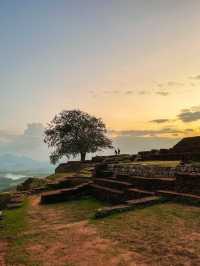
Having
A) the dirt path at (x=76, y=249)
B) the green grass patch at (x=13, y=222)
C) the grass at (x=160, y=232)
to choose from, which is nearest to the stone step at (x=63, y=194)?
the green grass patch at (x=13, y=222)

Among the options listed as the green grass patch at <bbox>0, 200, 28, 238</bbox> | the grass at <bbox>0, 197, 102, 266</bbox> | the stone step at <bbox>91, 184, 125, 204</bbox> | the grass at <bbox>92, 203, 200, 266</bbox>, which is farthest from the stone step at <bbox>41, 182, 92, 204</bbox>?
the grass at <bbox>92, 203, 200, 266</bbox>

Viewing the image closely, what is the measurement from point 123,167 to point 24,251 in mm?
13416

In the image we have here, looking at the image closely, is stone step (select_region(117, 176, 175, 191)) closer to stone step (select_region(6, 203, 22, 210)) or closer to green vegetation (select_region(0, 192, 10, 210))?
stone step (select_region(6, 203, 22, 210))

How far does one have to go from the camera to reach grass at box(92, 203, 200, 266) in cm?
680

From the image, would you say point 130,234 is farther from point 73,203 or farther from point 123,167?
point 123,167

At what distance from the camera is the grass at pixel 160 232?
22.3ft

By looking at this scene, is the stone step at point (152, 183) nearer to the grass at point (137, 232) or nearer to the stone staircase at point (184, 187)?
the stone staircase at point (184, 187)

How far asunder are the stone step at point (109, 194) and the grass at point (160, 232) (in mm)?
3940

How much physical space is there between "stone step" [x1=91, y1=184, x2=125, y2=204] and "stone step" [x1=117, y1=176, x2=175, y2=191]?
1.29 meters

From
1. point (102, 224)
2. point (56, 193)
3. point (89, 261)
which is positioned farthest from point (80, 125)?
point (89, 261)

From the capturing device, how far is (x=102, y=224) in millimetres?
9977

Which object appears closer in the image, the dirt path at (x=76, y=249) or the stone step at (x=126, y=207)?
the dirt path at (x=76, y=249)

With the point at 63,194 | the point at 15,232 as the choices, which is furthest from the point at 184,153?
the point at 15,232

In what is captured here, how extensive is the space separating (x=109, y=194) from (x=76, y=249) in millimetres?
8857
